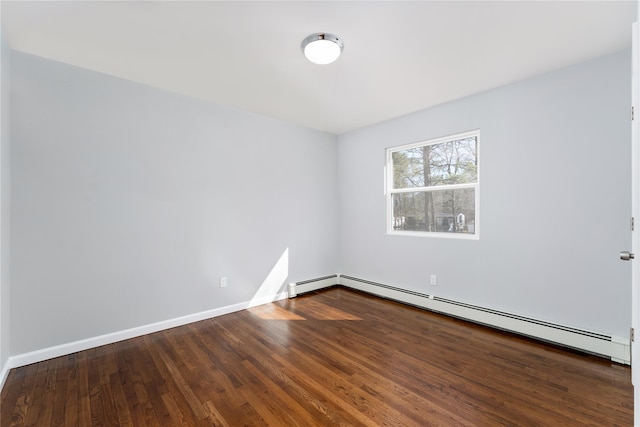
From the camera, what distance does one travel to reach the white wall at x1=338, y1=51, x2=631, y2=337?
7.25ft

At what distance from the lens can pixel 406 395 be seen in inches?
71.3

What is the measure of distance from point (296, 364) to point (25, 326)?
2.19 meters

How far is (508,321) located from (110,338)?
3816 millimetres

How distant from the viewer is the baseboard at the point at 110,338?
2.15 m

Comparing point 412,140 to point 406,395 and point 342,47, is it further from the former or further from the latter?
point 406,395

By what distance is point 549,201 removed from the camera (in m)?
2.51

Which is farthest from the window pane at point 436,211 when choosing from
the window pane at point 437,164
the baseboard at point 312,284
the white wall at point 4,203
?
the white wall at point 4,203

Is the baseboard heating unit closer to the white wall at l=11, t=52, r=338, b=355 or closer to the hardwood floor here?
the hardwood floor

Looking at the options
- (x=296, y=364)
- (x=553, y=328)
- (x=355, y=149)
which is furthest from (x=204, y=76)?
(x=553, y=328)

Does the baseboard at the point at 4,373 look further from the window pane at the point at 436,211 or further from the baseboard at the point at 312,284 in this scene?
the window pane at the point at 436,211

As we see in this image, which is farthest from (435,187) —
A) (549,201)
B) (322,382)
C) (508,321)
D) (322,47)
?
(322,382)

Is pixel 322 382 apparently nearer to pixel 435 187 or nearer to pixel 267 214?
pixel 267 214

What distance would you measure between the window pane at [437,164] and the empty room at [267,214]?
0.10 ft

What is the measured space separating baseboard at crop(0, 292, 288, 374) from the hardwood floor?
0.20ft
